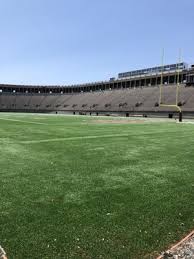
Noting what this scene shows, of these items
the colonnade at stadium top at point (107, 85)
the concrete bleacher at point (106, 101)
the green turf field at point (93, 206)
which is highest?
the colonnade at stadium top at point (107, 85)

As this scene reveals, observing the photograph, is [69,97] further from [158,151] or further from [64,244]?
[64,244]

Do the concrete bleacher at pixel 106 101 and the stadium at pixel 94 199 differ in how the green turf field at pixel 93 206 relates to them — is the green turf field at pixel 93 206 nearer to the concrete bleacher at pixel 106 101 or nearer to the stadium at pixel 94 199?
the stadium at pixel 94 199

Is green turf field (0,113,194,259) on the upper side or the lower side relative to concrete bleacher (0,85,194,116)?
lower

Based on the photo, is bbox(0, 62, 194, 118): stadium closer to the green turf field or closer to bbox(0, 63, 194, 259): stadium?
bbox(0, 63, 194, 259): stadium

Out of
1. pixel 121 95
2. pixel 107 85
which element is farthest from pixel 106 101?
pixel 107 85

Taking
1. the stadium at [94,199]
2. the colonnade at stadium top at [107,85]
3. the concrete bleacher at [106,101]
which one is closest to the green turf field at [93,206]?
the stadium at [94,199]

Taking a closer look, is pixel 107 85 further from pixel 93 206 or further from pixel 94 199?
pixel 93 206

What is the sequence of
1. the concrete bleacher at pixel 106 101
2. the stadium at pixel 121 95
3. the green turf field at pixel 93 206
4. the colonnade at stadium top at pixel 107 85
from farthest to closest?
the colonnade at stadium top at pixel 107 85 → the concrete bleacher at pixel 106 101 → the stadium at pixel 121 95 → the green turf field at pixel 93 206

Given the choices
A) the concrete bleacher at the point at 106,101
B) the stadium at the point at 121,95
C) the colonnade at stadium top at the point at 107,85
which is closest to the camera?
the stadium at the point at 121,95

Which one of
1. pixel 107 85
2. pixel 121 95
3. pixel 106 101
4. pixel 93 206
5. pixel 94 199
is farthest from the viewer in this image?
pixel 107 85

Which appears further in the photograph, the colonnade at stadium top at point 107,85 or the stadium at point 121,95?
the colonnade at stadium top at point 107,85

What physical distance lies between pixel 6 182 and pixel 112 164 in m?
3.36

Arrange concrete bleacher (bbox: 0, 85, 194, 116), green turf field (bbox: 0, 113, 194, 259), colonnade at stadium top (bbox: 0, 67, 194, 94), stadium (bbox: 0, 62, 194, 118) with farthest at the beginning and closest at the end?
colonnade at stadium top (bbox: 0, 67, 194, 94) → concrete bleacher (bbox: 0, 85, 194, 116) → stadium (bbox: 0, 62, 194, 118) → green turf field (bbox: 0, 113, 194, 259)

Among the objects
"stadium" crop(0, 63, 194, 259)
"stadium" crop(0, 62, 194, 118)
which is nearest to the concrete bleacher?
"stadium" crop(0, 62, 194, 118)
